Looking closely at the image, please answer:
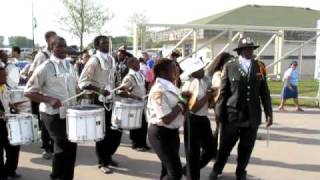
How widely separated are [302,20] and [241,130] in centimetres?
3875

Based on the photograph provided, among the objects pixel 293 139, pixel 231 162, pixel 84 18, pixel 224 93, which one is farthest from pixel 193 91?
pixel 84 18

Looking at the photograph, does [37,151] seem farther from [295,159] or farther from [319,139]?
[319,139]

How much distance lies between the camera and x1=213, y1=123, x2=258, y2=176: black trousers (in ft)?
20.6

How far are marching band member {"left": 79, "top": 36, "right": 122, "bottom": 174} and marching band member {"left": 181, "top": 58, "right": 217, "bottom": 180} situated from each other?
4.98ft

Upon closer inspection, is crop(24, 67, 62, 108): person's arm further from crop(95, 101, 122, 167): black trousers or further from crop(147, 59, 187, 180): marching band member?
crop(95, 101, 122, 167): black trousers

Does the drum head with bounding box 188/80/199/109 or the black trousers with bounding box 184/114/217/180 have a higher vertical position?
the drum head with bounding box 188/80/199/109

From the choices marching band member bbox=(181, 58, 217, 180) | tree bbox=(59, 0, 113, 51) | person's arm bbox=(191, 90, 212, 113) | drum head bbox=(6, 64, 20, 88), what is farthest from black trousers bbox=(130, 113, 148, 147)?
tree bbox=(59, 0, 113, 51)

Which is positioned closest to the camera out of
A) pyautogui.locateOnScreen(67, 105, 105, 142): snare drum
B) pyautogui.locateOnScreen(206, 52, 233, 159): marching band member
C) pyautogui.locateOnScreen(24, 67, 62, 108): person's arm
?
pyautogui.locateOnScreen(24, 67, 62, 108): person's arm

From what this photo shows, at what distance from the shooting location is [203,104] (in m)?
5.79

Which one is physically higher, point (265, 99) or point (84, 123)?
point (265, 99)

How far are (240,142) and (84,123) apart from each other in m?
2.12

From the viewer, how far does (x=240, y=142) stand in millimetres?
6371

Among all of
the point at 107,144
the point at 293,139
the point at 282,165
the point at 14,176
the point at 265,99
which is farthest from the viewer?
the point at 293,139

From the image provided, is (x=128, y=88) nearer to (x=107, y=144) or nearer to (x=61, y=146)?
(x=107, y=144)
